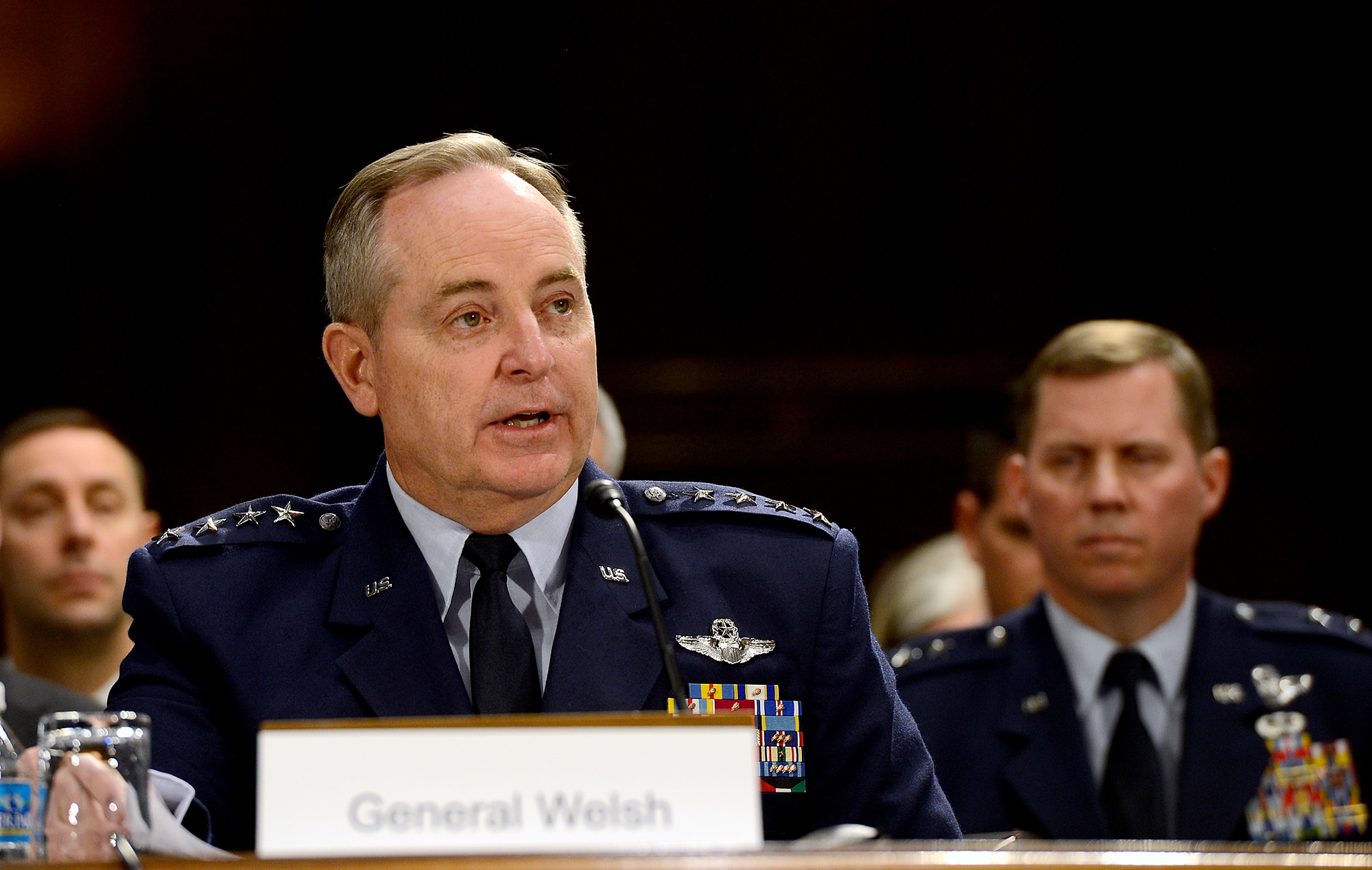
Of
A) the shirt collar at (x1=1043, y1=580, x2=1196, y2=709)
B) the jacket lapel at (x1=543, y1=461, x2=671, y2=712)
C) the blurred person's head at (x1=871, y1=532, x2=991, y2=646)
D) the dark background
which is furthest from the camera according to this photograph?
the dark background

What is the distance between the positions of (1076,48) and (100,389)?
139 inches

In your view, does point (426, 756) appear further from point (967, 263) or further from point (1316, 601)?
point (1316, 601)

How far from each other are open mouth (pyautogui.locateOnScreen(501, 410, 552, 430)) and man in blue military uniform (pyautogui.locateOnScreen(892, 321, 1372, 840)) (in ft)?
4.40

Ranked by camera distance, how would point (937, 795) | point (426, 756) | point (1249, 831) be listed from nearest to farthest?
point (426, 756), point (937, 795), point (1249, 831)

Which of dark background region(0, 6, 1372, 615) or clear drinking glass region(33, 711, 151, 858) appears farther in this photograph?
dark background region(0, 6, 1372, 615)

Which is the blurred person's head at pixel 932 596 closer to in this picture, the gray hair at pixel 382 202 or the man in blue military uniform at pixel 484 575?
the man in blue military uniform at pixel 484 575

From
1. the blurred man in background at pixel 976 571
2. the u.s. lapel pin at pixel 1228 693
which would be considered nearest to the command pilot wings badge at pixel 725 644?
the u.s. lapel pin at pixel 1228 693

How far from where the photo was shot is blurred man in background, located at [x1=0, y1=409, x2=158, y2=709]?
3.28 m

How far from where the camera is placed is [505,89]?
210 inches

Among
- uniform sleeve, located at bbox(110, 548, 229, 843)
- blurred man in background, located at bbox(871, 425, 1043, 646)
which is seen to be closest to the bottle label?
uniform sleeve, located at bbox(110, 548, 229, 843)

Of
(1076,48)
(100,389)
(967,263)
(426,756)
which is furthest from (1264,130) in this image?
(426,756)

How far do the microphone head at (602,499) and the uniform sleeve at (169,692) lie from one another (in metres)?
0.51

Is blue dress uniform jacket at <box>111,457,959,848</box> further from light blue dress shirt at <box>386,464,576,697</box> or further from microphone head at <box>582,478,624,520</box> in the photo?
microphone head at <box>582,478,624,520</box>

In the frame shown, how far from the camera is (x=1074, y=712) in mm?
2855
